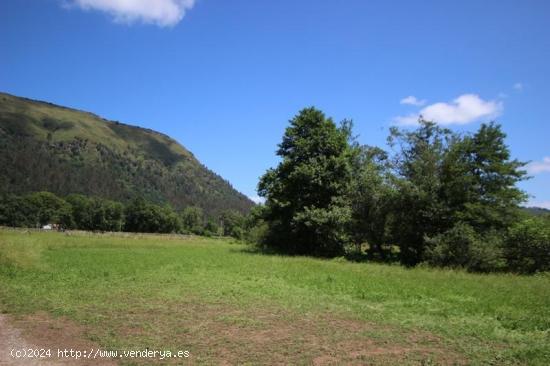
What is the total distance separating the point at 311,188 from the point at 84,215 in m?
120

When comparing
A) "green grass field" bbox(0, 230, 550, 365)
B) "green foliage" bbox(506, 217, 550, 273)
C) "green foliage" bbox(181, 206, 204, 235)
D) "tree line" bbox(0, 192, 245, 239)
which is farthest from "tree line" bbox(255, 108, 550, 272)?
"green foliage" bbox(181, 206, 204, 235)

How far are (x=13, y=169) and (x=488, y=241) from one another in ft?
616

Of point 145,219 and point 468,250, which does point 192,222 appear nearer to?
point 145,219

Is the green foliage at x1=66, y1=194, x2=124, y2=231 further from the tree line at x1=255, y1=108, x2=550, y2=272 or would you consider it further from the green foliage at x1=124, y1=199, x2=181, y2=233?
the tree line at x1=255, y1=108, x2=550, y2=272

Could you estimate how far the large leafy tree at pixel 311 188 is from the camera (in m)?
37.4

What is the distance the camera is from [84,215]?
138 m

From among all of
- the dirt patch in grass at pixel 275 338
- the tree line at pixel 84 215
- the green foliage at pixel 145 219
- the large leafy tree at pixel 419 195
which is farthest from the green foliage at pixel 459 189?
the green foliage at pixel 145 219

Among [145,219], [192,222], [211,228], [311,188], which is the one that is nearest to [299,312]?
[311,188]

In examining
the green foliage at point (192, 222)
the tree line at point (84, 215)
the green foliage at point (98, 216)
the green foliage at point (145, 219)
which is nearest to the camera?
the tree line at point (84, 215)

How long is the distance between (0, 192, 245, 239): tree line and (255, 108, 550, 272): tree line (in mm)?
84769

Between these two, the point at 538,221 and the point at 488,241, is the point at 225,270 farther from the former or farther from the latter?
the point at 538,221

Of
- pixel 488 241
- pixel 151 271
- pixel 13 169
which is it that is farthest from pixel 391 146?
pixel 13 169

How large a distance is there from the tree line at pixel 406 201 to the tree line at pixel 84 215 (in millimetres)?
84769

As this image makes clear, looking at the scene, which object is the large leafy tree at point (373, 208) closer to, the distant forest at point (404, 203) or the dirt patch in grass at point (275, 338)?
the distant forest at point (404, 203)
